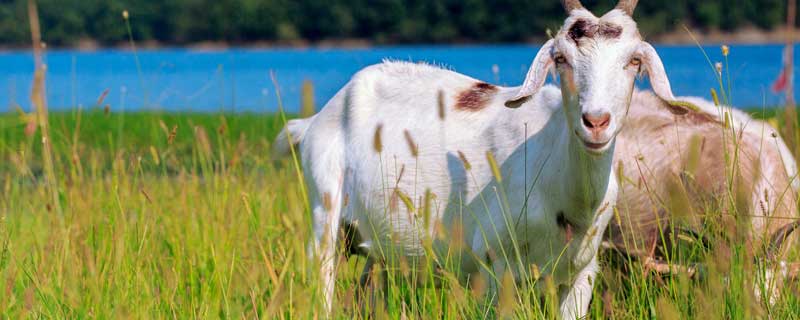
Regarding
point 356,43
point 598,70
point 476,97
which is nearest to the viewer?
point 598,70

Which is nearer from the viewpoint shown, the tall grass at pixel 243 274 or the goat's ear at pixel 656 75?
the tall grass at pixel 243 274

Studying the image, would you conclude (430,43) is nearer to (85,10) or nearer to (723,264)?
(85,10)

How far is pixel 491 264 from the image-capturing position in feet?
11.9

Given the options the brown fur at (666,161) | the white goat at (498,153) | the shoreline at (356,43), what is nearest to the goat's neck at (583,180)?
the white goat at (498,153)

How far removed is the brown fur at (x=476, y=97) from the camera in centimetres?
400

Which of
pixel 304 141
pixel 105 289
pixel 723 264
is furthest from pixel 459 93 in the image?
pixel 723 264

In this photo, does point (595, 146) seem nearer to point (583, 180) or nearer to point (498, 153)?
point (583, 180)

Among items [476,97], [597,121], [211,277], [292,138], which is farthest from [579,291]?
[292,138]

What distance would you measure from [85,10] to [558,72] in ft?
154

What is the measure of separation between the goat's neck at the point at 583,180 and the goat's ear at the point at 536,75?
26cm

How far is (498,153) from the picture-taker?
3.78m

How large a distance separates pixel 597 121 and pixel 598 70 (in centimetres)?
20

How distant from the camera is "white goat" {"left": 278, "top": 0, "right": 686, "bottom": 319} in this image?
3.06 meters

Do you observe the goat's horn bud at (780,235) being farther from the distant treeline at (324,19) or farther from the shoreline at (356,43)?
the distant treeline at (324,19)
